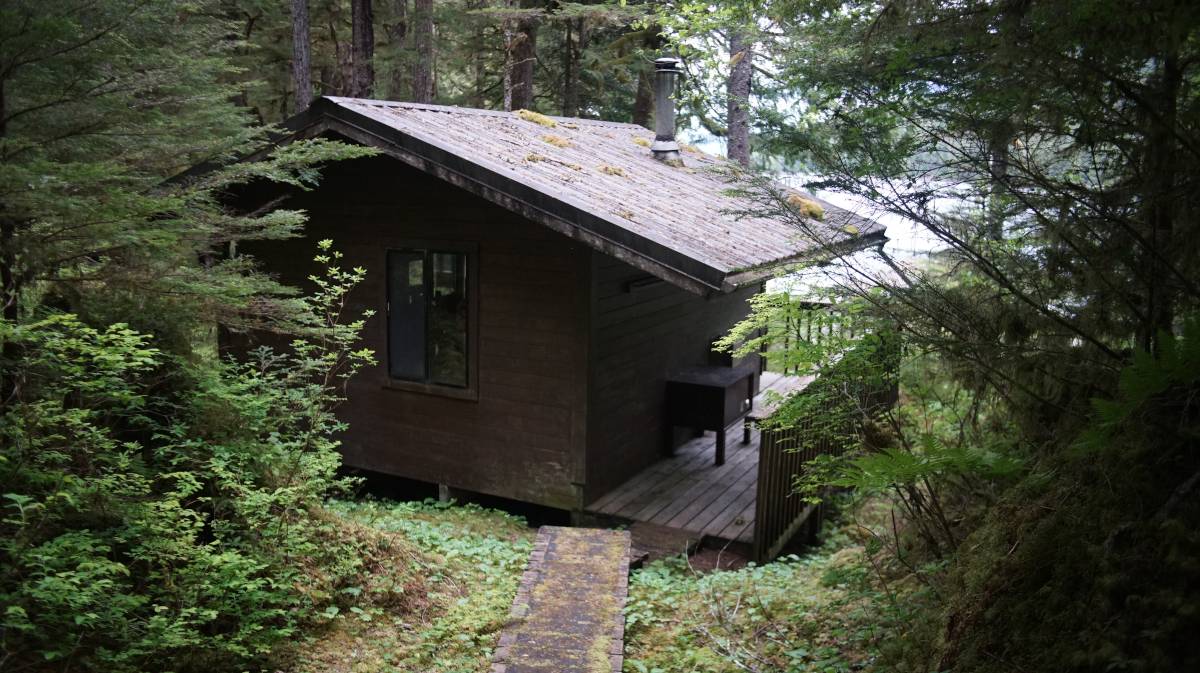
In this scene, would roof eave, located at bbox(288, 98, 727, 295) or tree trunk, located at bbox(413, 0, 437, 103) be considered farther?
tree trunk, located at bbox(413, 0, 437, 103)

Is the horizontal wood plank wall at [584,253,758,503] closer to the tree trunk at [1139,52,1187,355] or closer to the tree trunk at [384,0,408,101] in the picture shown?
the tree trunk at [1139,52,1187,355]

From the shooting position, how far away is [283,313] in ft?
20.2

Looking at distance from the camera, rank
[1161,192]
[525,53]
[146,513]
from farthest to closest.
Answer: [525,53] → [146,513] → [1161,192]

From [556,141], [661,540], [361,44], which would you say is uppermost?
[361,44]

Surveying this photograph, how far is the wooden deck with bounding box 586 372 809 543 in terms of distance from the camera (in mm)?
7613

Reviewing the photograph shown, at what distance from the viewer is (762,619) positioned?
5.09 meters

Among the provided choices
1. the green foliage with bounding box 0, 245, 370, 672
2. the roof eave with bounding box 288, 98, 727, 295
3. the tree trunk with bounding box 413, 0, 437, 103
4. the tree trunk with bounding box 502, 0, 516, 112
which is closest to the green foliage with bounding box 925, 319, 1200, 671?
the green foliage with bounding box 0, 245, 370, 672

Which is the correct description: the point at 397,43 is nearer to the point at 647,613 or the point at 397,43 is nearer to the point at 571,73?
the point at 571,73

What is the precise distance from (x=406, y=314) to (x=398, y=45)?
1111 cm

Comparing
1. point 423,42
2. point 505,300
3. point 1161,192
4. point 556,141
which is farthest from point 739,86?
point 1161,192

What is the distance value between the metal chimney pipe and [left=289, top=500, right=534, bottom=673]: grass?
22.3 feet

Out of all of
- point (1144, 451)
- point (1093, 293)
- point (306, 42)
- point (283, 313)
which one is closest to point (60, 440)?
point (283, 313)

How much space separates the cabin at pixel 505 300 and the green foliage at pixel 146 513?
9.91ft

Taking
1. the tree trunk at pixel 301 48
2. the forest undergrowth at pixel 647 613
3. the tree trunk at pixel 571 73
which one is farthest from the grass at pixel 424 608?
the tree trunk at pixel 571 73
